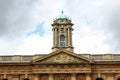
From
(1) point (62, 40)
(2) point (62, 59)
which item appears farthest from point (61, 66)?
(1) point (62, 40)

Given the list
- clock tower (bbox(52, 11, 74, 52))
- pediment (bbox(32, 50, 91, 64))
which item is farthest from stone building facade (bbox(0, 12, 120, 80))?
clock tower (bbox(52, 11, 74, 52))

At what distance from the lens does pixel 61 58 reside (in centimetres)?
6278

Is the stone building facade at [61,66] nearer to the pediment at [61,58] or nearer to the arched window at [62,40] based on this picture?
the pediment at [61,58]

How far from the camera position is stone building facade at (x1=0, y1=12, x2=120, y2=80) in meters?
62.2

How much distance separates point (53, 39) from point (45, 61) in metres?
7.33

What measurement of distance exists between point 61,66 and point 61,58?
1.29m

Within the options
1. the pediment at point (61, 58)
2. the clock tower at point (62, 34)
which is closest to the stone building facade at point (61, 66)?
the pediment at point (61, 58)

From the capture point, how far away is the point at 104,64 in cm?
6294

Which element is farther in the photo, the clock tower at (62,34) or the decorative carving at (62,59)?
the clock tower at (62,34)

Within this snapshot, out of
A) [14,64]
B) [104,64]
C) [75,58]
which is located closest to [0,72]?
[14,64]

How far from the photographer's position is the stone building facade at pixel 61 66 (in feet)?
204

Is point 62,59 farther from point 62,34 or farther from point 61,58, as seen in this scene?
point 62,34

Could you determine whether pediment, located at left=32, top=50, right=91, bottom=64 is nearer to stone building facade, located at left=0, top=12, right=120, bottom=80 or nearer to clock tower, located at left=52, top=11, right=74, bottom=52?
stone building facade, located at left=0, top=12, right=120, bottom=80

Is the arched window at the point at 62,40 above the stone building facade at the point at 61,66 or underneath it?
above
